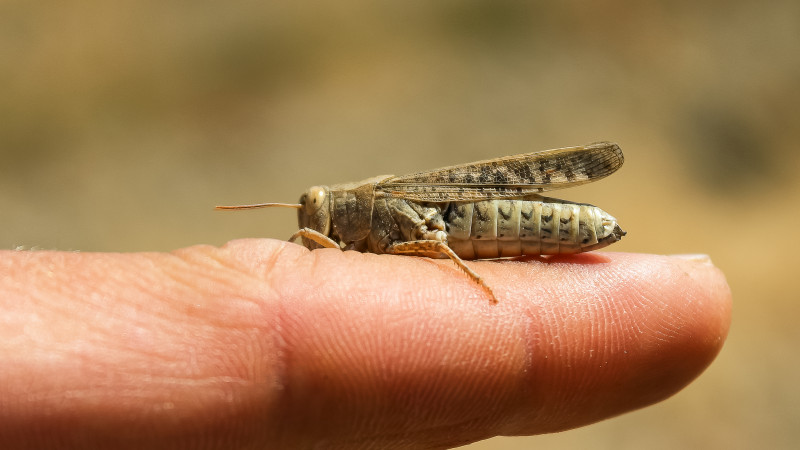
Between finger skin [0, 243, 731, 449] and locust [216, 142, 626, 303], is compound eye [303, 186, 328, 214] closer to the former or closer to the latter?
locust [216, 142, 626, 303]

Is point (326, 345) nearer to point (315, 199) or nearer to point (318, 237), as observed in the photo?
point (318, 237)

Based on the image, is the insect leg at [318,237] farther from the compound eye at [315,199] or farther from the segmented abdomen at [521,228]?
the segmented abdomen at [521,228]

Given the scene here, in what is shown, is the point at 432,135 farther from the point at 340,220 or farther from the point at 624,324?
the point at 624,324

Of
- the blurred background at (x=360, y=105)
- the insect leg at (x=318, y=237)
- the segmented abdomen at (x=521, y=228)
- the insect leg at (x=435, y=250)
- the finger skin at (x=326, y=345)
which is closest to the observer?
the finger skin at (x=326, y=345)

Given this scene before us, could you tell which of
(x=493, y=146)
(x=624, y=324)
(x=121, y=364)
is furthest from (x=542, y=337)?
(x=493, y=146)

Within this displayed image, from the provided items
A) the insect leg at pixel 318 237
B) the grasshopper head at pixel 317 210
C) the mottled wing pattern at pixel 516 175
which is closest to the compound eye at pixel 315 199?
the grasshopper head at pixel 317 210

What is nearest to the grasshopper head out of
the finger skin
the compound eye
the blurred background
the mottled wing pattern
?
the compound eye

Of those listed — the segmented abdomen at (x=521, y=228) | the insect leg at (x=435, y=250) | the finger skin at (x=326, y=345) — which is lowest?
the finger skin at (x=326, y=345)
